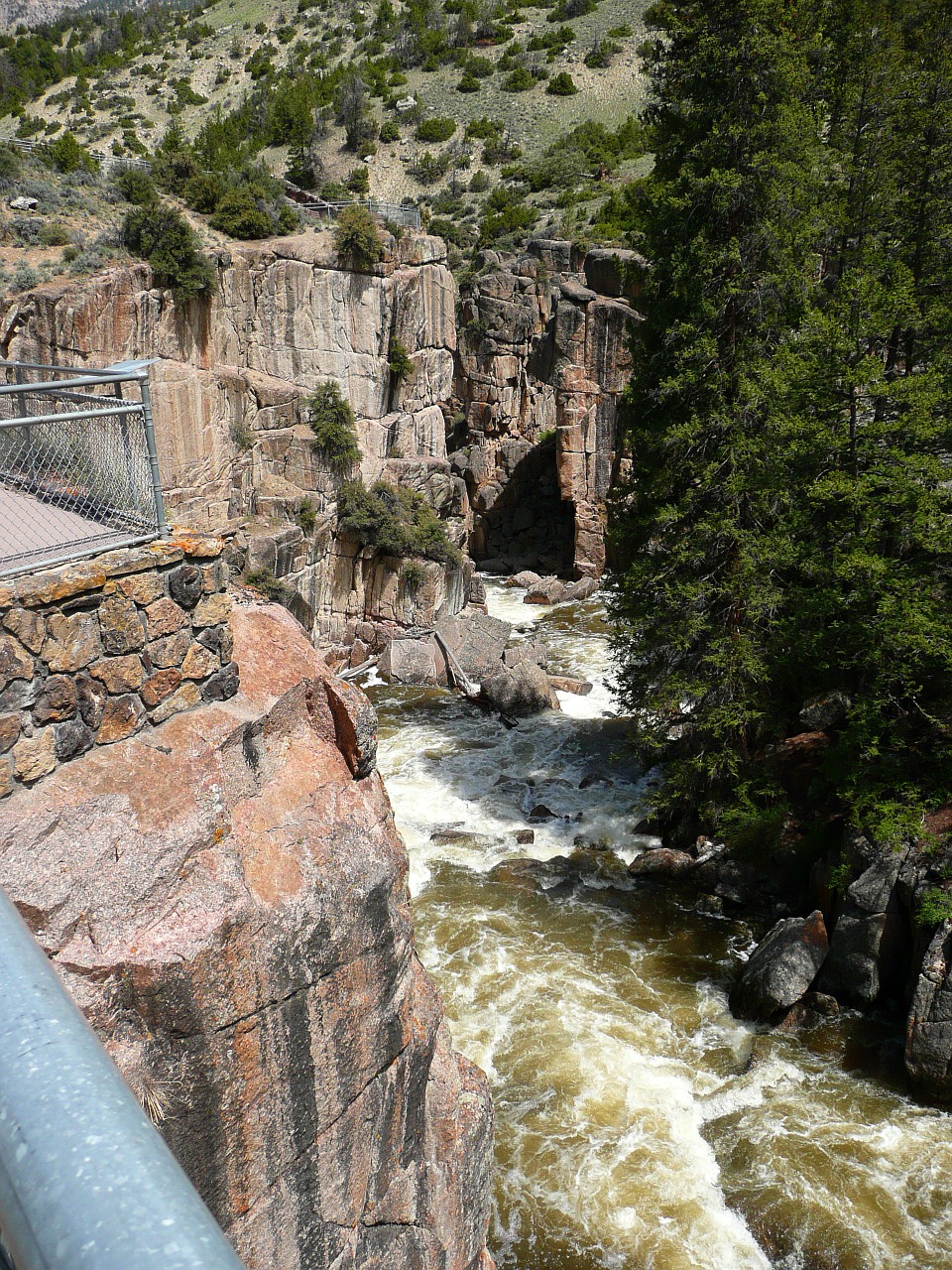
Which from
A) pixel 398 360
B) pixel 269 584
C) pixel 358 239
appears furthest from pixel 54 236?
pixel 269 584

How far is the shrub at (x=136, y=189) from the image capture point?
2605cm

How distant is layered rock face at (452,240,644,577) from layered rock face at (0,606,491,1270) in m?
27.9

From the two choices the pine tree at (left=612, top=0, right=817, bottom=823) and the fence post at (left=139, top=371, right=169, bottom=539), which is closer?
the fence post at (left=139, top=371, right=169, bottom=539)

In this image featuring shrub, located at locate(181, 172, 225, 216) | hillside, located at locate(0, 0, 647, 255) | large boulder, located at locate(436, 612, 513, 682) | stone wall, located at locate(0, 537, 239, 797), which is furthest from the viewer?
hillside, located at locate(0, 0, 647, 255)

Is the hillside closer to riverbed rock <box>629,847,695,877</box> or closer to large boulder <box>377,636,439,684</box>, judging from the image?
large boulder <box>377,636,439,684</box>

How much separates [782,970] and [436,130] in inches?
2161

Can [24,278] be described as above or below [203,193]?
below

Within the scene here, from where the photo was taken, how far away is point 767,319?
1263 cm

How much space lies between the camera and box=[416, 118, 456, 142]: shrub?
5278 centimetres

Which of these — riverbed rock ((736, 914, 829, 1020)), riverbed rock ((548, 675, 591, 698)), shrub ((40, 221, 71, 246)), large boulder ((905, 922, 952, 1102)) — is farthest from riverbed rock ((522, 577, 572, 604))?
large boulder ((905, 922, 952, 1102))

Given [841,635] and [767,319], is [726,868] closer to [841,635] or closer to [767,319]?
[841,635]

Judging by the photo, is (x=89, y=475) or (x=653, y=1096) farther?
(x=653, y=1096)

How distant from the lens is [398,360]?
28266 millimetres

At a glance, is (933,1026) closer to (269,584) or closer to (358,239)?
(269,584)
